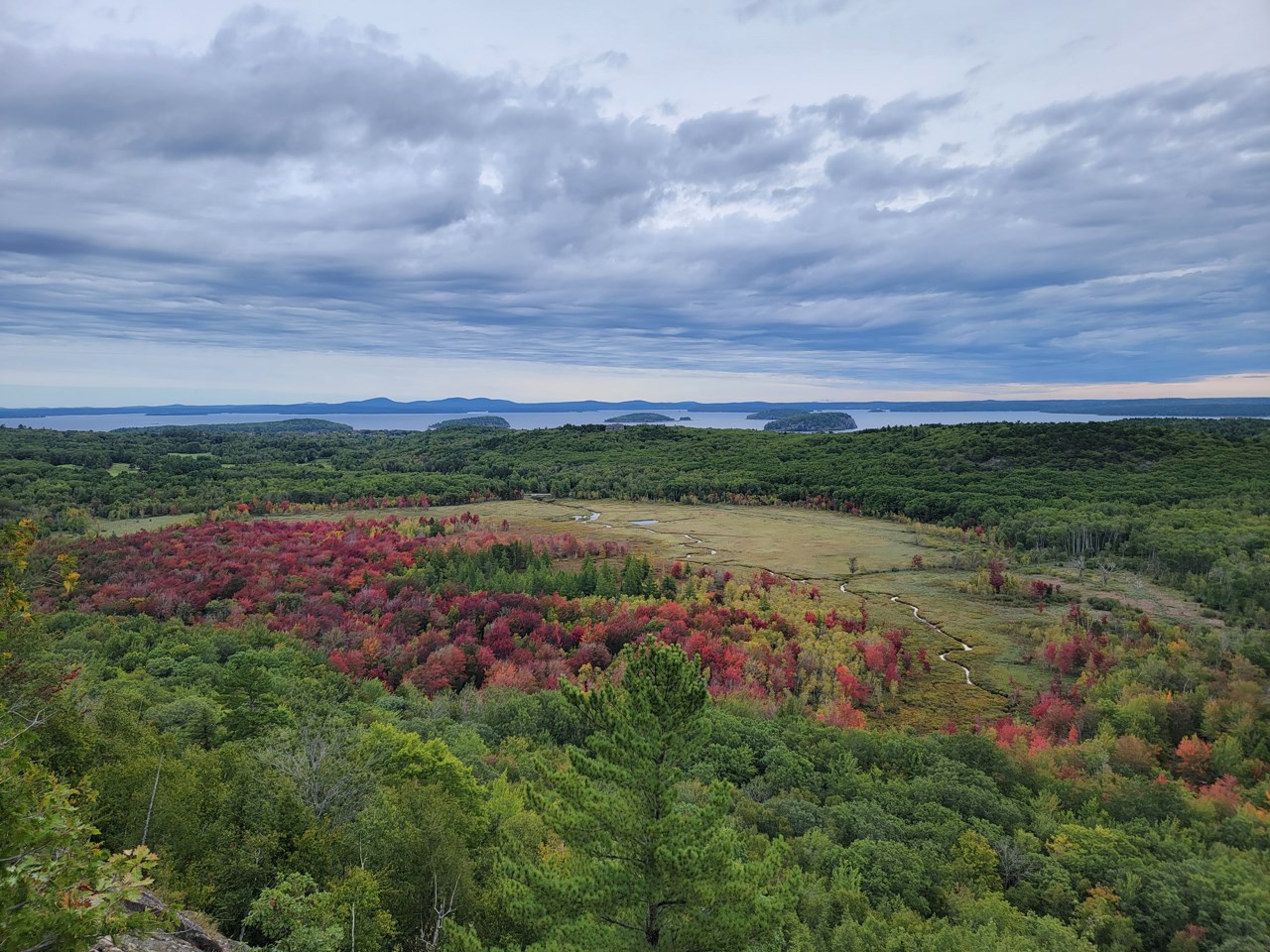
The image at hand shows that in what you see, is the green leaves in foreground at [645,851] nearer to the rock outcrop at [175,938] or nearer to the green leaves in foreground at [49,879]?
the rock outcrop at [175,938]

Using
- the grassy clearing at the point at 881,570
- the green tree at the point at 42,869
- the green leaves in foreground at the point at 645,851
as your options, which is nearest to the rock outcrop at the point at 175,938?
the green tree at the point at 42,869

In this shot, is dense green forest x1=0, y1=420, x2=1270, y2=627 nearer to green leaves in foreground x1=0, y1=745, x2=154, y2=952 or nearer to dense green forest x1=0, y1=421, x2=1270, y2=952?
dense green forest x1=0, y1=421, x2=1270, y2=952

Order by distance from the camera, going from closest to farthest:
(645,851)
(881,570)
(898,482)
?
(645,851) → (881,570) → (898,482)

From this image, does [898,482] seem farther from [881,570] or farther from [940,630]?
[940,630]

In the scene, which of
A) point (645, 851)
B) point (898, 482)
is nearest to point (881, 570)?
point (898, 482)

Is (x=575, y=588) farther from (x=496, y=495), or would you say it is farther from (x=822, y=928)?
(x=496, y=495)

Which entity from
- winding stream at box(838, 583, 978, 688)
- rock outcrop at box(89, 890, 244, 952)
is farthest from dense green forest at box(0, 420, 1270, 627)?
rock outcrop at box(89, 890, 244, 952)

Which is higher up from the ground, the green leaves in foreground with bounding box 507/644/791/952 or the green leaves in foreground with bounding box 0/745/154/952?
the green leaves in foreground with bounding box 0/745/154/952
